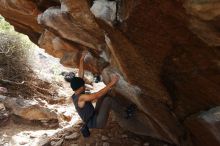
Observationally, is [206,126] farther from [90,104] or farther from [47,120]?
[47,120]

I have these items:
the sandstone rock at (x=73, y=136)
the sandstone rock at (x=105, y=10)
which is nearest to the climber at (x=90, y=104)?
the sandstone rock at (x=73, y=136)

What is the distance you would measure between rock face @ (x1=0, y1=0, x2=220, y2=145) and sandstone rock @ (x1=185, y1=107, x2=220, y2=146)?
0.40 feet

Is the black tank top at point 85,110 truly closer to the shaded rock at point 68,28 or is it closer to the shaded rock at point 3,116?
the shaded rock at point 68,28

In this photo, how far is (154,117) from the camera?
6879mm

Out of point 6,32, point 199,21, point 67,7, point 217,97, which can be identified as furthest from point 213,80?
point 6,32

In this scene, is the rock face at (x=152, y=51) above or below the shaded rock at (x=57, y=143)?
above

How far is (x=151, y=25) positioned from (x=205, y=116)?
175 centimetres

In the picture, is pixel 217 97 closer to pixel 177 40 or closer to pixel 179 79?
pixel 179 79

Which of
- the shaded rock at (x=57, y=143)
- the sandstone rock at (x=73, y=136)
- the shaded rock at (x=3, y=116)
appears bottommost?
the shaded rock at (x=57, y=143)

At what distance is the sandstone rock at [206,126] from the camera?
564cm

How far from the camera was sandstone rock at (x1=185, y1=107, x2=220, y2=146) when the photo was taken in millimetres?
5645

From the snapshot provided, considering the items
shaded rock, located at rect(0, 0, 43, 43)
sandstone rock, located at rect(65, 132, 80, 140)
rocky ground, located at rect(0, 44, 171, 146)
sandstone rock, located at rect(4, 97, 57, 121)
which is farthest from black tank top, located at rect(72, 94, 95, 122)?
sandstone rock, located at rect(4, 97, 57, 121)

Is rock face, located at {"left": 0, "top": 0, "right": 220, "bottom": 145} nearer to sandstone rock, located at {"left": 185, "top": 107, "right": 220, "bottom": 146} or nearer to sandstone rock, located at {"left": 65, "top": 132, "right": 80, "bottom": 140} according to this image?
sandstone rock, located at {"left": 185, "top": 107, "right": 220, "bottom": 146}

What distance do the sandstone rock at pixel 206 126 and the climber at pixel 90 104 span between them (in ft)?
5.11
